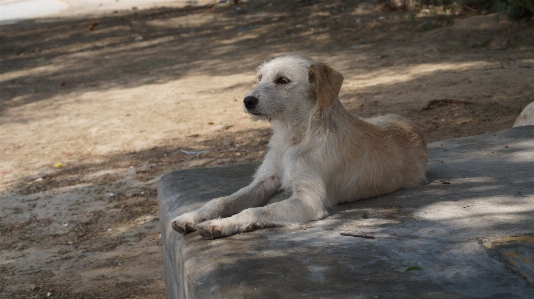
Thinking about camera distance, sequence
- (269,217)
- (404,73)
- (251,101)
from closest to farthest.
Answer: (269,217) → (251,101) → (404,73)

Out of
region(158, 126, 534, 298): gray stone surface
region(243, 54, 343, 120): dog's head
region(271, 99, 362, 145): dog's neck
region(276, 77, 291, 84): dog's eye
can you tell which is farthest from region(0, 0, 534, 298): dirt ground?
region(276, 77, 291, 84): dog's eye

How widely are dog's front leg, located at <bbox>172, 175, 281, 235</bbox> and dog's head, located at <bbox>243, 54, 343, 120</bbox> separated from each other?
0.47 metres

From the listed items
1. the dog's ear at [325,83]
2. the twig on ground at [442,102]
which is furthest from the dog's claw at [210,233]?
the twig on ground at [442,102]

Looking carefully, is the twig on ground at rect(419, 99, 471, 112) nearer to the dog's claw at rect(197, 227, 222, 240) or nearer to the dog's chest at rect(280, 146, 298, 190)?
the dog's chest at rect(280, 146, 298, 190)

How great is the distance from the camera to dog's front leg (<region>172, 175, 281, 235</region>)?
4199mm

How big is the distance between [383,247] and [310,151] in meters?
0.99

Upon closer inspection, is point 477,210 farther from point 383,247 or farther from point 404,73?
point 404,73

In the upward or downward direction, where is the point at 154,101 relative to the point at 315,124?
downward

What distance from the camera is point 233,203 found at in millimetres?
4480

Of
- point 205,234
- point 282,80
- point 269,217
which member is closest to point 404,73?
A: point 282,80

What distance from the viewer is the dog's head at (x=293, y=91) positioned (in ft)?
14.6

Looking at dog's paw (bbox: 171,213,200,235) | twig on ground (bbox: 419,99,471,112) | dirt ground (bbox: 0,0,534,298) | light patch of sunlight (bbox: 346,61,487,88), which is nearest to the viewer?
dog's paw (bbox: 171,213,200,235)

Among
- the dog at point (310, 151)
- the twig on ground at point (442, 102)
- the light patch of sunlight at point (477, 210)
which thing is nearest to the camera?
the light patch of sunlight at point (477, 210)

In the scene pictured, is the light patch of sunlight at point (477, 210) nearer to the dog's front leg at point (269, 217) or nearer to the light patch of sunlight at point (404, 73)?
the dog's front leg at point (269, 217)
